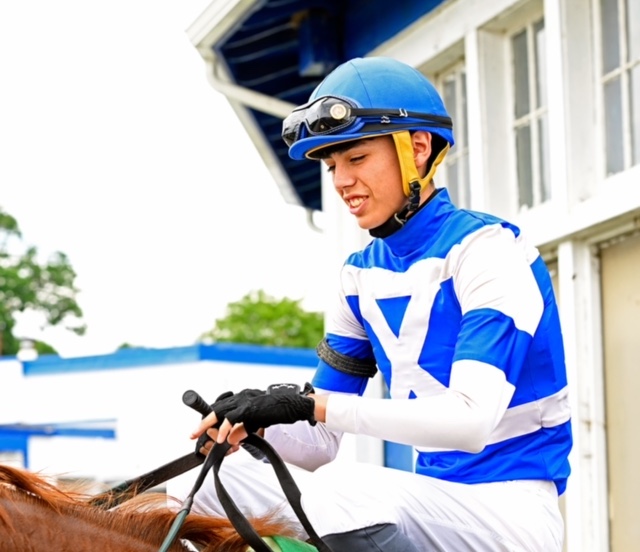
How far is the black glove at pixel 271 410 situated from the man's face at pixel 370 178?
0.62 meters

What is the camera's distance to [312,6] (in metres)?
6.85

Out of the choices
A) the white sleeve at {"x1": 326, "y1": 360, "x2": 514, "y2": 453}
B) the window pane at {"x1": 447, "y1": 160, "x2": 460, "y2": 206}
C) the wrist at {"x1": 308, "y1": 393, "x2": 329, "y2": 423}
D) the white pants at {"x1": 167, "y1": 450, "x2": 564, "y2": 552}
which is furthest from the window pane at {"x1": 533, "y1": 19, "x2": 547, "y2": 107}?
the wrist at {"x1": 308, "y1": 393, "x2": 329, "y2": 423}

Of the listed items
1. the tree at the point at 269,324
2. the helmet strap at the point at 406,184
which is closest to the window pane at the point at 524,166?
the helmet strap at the point at 406,184

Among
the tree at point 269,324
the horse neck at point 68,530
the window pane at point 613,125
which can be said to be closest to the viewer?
the horse neck at point 68,530

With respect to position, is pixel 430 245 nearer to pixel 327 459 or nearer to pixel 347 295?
pixel 347 295

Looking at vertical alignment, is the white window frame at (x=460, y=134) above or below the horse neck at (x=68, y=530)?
above

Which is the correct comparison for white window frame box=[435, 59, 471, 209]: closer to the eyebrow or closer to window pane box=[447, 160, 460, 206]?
window pane box=[447, 160, 460, 206]

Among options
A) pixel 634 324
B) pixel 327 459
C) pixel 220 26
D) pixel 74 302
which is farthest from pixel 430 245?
pixel 74 302

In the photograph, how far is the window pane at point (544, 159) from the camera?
17.4 feet

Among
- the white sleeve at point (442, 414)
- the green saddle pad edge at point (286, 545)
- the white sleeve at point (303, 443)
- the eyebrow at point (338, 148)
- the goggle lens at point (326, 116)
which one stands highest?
the goggle lens at point (326, 116)

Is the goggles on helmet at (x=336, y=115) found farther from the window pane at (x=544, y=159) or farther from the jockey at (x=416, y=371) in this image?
the window pane at (x=544, y=159)

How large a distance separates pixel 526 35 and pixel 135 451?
491 inches

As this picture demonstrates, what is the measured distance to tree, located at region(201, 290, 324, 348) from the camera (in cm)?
5084

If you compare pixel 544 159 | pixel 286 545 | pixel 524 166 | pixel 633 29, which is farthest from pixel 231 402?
pixel 524 166
